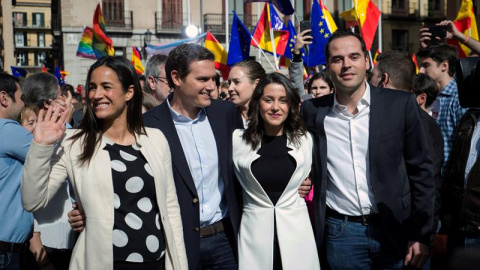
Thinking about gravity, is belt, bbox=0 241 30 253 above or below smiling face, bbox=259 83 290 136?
below

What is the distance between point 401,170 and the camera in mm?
3701

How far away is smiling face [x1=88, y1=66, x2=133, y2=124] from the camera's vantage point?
11.0 ft

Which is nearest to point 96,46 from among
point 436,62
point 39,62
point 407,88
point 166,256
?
point 436,62

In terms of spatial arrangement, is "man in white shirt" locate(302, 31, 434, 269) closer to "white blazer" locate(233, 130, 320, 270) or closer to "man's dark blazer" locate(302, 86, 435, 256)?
"man's dark blazer" locate(302, 86, 435, 256)

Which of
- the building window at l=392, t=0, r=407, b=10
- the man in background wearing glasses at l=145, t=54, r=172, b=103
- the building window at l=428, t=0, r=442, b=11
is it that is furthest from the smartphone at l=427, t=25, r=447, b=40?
the building window at l=428, t=0, r=442, b=11

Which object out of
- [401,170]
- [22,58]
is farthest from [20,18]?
[401,170]

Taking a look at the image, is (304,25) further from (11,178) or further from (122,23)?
(122,23)

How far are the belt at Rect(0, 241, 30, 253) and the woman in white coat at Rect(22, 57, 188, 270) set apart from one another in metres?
0.91

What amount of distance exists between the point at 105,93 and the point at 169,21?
101 ft

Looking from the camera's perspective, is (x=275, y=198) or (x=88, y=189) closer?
(x=88, y=189)

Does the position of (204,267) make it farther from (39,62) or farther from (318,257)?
(39,62)

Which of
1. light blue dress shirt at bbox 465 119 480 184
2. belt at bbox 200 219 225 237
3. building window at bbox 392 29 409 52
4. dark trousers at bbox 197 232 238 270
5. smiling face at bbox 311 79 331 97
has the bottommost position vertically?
dark trousers at bbox 197 232 238 270

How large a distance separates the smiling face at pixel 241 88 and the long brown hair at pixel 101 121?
2043 millimetres

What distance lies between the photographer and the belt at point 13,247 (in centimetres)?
385
